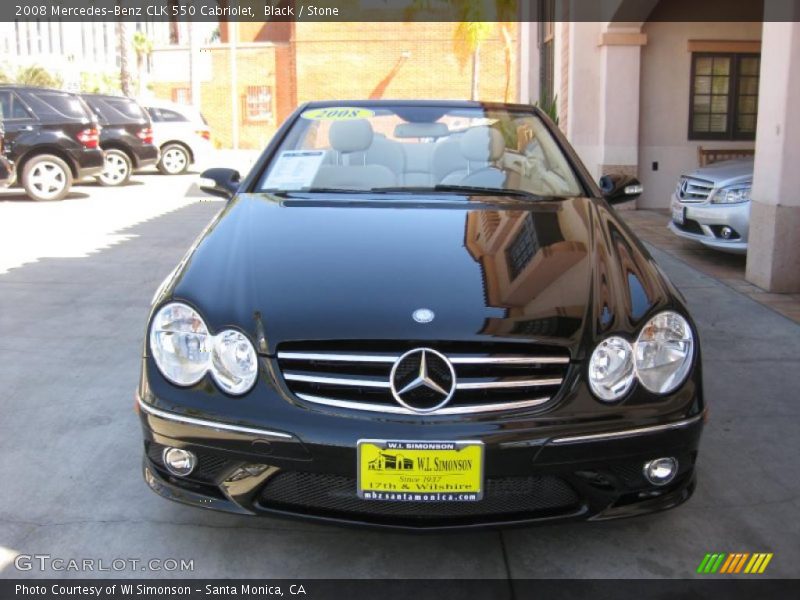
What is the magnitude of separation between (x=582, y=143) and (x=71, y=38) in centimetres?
11590

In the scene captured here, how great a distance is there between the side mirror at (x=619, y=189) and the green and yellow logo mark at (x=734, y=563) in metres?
1.90

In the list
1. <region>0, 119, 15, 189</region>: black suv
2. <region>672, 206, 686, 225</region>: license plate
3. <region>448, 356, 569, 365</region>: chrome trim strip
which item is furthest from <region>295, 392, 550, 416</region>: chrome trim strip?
<region>0, 119, 15, 189</region>: black suv

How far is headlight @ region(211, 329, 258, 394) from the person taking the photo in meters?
2.58

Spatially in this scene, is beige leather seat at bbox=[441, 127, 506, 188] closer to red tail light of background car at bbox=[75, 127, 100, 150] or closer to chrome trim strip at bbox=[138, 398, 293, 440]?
chrome trim strip at bbox=[138, 398, 293, 440]

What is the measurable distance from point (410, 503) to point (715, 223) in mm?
6083

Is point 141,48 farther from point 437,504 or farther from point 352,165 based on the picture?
point 437,504

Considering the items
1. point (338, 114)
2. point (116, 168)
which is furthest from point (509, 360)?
point (116, 168)

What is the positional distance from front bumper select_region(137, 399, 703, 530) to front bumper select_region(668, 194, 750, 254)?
212 inches

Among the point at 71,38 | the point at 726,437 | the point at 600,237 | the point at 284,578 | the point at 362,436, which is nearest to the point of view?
the point at 362,436

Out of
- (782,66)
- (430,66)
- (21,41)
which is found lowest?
(782,66)

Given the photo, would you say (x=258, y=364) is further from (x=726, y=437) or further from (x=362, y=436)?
(x=726, y=437)

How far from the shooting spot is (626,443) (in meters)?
2.55

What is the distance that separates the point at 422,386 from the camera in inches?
98.6

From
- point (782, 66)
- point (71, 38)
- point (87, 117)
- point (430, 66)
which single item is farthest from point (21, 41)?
point (782, 66)
